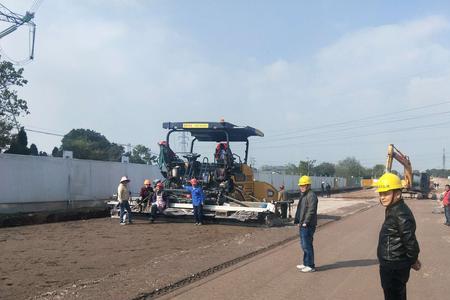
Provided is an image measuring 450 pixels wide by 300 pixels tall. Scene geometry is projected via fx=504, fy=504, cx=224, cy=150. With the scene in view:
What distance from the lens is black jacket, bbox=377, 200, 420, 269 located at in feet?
15.8

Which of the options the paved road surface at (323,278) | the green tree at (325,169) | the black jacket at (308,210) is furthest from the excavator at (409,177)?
the green tree at (325,169)

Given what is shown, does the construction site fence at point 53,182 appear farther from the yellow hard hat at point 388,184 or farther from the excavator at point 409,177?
the excavator at point 409,177

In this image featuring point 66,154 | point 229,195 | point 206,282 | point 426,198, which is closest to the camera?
point 206,282

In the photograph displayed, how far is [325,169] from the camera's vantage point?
121812 mm

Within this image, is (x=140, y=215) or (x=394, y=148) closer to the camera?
(x=140, y=215)

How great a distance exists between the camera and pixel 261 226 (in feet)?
53.8

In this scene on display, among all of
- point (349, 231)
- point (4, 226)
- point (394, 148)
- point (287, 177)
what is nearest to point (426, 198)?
point (394, 148)

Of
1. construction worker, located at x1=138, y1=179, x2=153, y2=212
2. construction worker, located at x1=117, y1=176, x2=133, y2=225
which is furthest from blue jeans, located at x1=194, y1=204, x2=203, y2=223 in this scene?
construction worker, located at x1=117, y1=176, x2=133, y2=225

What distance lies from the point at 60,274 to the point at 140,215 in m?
9.51

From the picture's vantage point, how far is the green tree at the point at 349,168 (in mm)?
127438

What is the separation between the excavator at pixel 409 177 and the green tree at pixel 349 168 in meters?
76.0

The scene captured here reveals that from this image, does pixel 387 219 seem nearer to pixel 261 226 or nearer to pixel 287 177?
pixel 261 226

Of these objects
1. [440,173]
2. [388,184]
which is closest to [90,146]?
[388,184]

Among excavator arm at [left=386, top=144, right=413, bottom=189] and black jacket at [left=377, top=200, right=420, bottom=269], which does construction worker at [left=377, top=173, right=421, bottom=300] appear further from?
excavator arm at [left=386, top=144, right=413, bottom=189]
